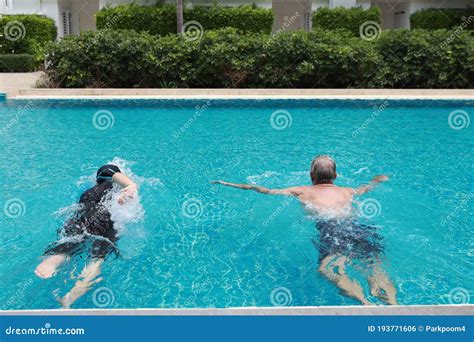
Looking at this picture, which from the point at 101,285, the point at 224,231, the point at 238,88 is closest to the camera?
the point at 101,285

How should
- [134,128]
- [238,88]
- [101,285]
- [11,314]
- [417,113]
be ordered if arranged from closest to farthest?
[11,314]
[101,285]
[134,128]
[417,113]
[238,88]

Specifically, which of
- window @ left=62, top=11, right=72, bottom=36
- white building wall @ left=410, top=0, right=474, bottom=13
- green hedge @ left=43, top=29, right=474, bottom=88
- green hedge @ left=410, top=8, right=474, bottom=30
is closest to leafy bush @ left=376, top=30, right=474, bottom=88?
green hedge @ left=43, top=29, right=474, bottom=88

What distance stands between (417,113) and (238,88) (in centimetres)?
540

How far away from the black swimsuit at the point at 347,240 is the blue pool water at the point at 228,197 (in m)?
0.29

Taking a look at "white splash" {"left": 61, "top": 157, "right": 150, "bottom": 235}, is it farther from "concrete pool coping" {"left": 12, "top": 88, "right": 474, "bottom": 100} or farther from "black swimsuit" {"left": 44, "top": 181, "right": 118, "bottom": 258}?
"concrete pool coping" {"left": 12, "top": 88, "right": 474, "bottom": 100}

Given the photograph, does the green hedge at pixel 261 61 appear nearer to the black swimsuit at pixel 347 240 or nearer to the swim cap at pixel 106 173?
the swim cap at pixel 106 173

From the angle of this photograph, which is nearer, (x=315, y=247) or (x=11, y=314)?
(x=11, y=314)

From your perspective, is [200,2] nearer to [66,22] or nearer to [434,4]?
[66,22]

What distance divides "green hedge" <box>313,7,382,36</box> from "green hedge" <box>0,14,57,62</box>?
12.7 metres

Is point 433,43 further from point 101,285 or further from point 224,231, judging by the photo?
point 101,285

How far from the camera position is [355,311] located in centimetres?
287
